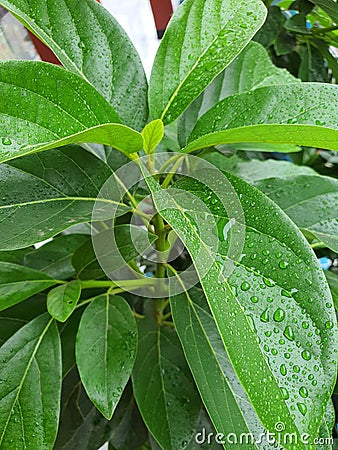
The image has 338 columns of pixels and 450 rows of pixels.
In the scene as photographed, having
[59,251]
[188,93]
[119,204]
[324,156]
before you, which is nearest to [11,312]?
[59,251]

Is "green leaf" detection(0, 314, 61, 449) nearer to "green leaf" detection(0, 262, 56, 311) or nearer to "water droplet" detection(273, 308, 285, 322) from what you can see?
"green leaf" detection(0, 262, 56, 311)

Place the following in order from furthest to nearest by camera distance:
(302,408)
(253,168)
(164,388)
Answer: (253,168), (164,388), (302,408)

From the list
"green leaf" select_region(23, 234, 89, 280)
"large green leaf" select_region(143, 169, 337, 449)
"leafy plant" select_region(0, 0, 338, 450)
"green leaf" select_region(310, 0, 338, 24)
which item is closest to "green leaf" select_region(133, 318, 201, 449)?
"leafy plant" select_region(0, 0, 338, 450)

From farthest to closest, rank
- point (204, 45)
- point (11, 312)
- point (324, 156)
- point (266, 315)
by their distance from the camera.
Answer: point (324, 156), point (11, 312), point (204, 45), point (266, 315)

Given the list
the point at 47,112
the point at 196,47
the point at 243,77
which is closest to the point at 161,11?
the point at 243,77

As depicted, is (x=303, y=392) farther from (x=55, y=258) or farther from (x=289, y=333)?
(x=55, y=258)

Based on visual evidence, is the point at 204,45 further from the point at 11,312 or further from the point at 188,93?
the point at 11,312

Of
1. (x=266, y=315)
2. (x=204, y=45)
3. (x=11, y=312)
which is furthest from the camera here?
(x=11, y=312)
